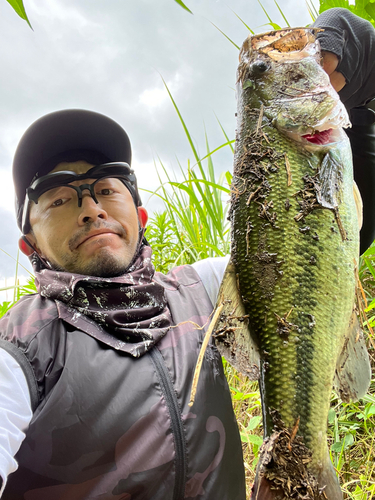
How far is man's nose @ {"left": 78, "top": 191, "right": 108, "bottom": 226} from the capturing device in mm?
1593

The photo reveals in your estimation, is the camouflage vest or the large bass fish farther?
the camouflage vest

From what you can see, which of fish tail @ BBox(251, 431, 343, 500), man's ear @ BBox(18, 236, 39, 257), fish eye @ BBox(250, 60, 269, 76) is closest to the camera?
fish tail @ BBox(251, 431, 343, 500)

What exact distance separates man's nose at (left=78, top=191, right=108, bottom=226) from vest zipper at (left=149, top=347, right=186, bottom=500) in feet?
2.51

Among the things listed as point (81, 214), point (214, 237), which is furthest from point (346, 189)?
point (214, 237)

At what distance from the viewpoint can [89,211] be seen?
1.60 m

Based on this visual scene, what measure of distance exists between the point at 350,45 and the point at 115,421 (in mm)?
1836

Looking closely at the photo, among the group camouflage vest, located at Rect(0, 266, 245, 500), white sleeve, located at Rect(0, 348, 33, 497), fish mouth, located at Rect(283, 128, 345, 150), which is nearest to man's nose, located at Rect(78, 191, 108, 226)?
camouflage vest, located at Rect(0, 266, 245, 500)

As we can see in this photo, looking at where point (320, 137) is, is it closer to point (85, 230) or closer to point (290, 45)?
point (290, 45)

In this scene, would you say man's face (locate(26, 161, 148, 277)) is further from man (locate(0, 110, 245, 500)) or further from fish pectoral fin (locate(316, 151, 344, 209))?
fish pectoral fin (locate(316, 151, 344, 209))

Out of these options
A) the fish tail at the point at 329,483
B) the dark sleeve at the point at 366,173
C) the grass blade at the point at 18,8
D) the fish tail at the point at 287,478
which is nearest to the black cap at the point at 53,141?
the dark sleeve at the point at 366,173

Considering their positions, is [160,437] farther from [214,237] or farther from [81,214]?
[214,237]

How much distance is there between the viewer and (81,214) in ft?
5.25

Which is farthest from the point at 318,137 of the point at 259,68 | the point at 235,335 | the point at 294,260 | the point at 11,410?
the point at 11,410

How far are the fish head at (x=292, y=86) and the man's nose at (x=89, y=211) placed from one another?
0.86 meters
